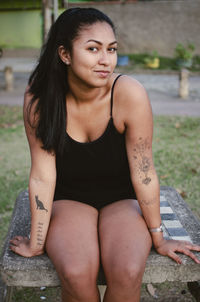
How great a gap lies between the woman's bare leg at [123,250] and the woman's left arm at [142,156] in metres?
0.08

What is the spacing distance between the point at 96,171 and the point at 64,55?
629 mm

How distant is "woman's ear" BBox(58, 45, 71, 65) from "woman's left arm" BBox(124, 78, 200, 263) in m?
0.33

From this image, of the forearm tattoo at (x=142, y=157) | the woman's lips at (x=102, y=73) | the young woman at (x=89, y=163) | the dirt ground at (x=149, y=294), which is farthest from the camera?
the dirt ground at (x=149, y=294)

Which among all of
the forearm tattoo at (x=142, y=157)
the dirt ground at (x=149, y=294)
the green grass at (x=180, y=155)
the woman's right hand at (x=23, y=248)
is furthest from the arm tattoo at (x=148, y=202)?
the green grass at (x=180, y=155)

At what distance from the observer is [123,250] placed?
5.46 ft

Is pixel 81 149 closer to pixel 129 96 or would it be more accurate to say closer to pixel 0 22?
pixel 129 96

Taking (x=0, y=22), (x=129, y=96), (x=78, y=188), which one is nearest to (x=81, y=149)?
(x=78, y=188)

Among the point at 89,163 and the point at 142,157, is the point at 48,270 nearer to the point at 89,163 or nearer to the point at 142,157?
the point at 89,163

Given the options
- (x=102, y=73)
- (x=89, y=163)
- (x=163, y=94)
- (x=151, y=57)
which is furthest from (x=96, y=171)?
(x=151, y=57)

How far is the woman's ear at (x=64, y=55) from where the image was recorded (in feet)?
6.03

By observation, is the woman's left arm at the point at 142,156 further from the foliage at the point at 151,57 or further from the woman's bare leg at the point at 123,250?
the foliage at the point at 151,57

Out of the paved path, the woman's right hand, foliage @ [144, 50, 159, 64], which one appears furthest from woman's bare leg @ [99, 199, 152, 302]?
foliage @ [144, 50, 159, 64]

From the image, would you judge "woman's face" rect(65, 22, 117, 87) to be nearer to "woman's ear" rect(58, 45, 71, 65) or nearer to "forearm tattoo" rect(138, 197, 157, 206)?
"woman's ear" rect(58, 45, 71, 65)

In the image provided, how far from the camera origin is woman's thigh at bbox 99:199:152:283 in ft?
5.29
